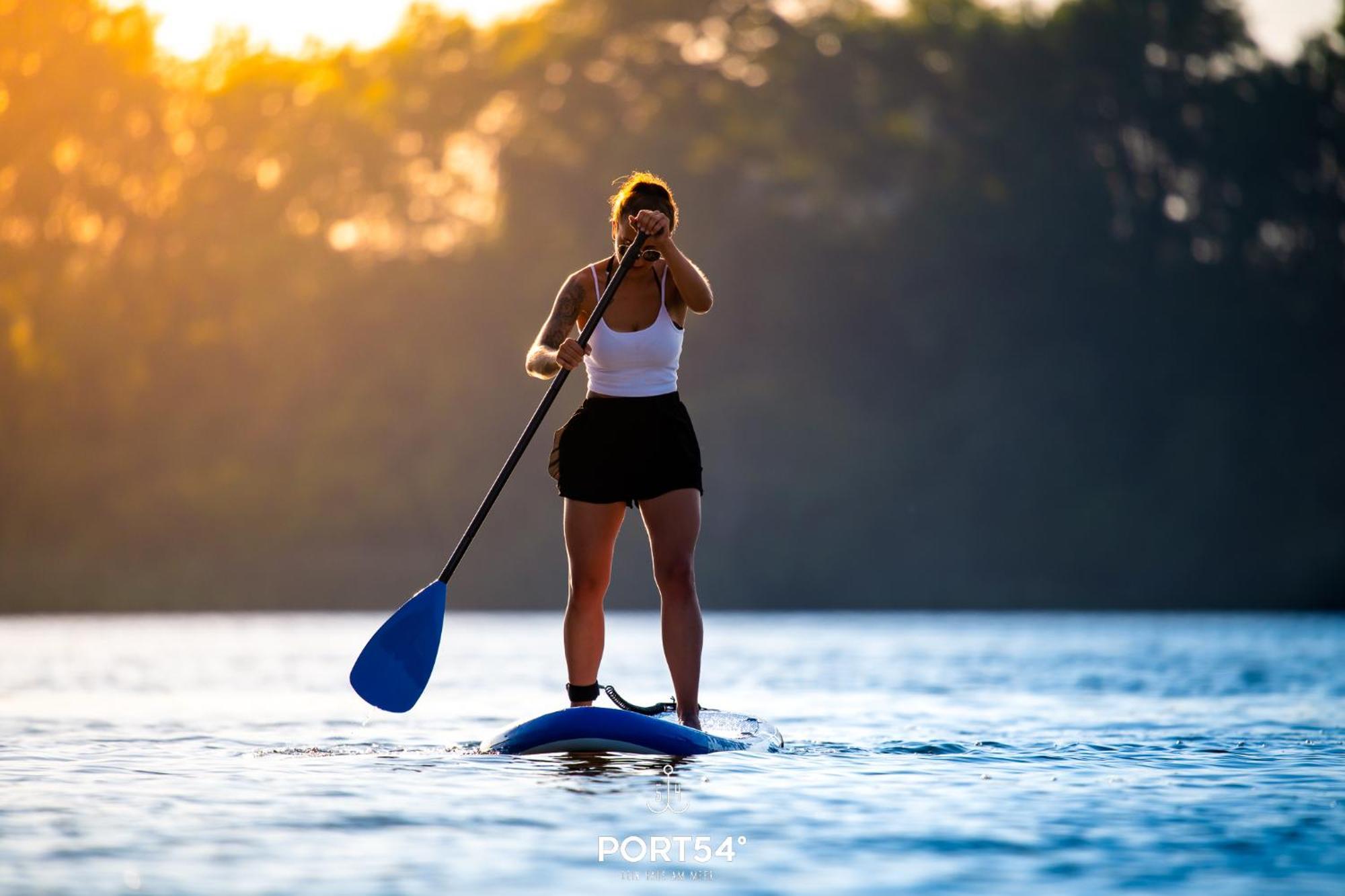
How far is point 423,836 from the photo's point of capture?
12.8 ft

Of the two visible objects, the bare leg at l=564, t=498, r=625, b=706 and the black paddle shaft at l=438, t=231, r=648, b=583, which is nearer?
the black paddle shaft at l=438, t=231, r=648, b=583

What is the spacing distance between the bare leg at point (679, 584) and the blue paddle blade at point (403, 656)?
0.69m

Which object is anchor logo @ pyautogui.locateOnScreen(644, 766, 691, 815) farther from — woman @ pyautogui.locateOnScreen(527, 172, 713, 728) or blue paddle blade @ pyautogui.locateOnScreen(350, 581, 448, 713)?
blue paddle blade @ pyautogui.locateOnScreen(350, 581, 448, 713)

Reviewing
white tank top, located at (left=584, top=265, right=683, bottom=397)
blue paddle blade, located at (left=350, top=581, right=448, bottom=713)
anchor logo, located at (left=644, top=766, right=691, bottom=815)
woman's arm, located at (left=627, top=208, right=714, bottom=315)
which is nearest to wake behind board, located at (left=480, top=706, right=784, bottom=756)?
blue paddle blade, located at (left=350, top=581, right=448, bottom=713)

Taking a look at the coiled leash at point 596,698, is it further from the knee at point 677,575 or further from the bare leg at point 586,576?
the knee at point 677,575

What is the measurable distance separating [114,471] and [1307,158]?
774 inches

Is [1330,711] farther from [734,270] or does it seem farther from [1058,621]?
[734,270]

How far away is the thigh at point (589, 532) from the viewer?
216 inches

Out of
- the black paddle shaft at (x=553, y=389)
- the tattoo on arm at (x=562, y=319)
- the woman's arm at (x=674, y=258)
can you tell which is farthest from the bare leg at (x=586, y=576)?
the woman's arm at (x=674, y=258)

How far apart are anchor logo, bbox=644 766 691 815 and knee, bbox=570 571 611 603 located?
0.86 metres

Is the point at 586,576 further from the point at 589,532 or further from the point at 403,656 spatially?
the point at 403,656

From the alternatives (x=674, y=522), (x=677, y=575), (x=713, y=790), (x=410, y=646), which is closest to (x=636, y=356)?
(x=674, y=522)

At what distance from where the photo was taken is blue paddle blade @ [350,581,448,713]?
5.64m

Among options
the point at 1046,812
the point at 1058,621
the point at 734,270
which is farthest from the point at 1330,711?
the point at 734,270
